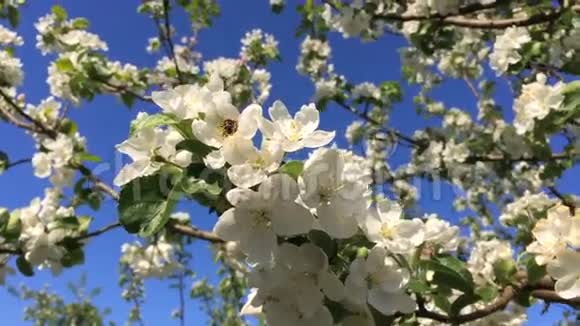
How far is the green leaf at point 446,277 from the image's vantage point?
4.12ft

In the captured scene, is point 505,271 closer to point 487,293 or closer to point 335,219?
point 487,293

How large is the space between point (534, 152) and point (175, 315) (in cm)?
682

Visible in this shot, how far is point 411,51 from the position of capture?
4.52 meters

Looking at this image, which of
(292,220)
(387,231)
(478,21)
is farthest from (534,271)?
(478,21)

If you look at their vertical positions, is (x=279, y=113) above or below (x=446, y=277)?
above

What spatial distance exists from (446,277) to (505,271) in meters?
0.44

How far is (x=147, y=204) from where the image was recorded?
1025mm

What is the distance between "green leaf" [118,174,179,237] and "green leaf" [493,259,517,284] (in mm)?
1053

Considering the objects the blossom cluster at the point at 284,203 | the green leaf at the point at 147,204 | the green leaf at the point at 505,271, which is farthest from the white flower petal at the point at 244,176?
the green leaf at the point at 505,271

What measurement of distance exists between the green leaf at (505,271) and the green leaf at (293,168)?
0.95m

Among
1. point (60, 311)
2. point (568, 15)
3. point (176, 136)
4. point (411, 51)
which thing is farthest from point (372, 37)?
point (60, 311)

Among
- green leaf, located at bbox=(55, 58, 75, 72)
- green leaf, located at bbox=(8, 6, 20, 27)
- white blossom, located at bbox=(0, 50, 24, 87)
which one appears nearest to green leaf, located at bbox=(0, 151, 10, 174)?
white blossom, located at bbox=(0, 50, 24, 87)

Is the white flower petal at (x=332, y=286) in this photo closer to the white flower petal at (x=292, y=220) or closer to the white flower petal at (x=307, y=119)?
the white flower petal at (x=292, y=220)

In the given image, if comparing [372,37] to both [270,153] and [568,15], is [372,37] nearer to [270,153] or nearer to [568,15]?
[568,15]
